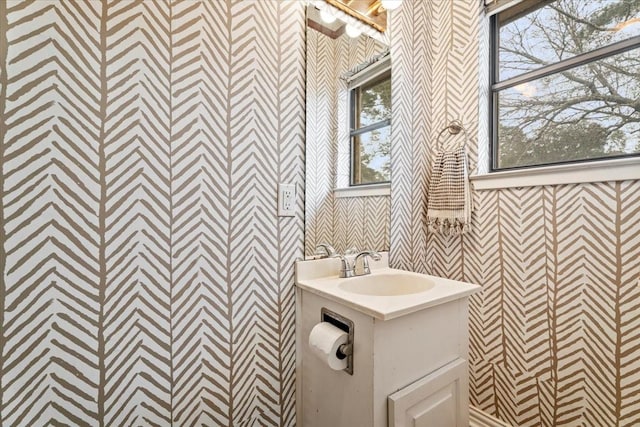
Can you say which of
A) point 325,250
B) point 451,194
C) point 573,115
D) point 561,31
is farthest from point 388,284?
point 561,31

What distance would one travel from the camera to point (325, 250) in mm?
1272

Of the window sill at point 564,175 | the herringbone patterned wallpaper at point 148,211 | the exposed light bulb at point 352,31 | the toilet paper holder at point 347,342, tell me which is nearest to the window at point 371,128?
the exposed light bulb at point 352,31

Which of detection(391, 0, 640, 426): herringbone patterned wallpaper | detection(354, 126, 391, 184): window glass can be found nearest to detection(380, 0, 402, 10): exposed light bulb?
detection(391, 0, 640, 426): herringbone patterned wallpaper

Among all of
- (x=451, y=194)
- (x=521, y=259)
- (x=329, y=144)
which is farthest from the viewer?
(x=451, y=194)

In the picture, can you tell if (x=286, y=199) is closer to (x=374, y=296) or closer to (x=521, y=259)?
(x=374, y=296)

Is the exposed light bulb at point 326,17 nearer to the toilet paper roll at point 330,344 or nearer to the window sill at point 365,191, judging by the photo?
the window sill at point 365,191

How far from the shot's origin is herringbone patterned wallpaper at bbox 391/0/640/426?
44.3 inches

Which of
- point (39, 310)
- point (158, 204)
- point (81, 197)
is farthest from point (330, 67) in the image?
point (39, 310)

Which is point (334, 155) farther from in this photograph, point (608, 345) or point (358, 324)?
point (608, 345)

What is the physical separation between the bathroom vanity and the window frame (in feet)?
1.49

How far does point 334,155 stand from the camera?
1286mm

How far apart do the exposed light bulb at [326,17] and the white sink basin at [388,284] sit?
1.10 m

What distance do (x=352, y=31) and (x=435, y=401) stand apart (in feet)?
5.01

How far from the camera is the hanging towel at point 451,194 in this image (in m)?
1.52
